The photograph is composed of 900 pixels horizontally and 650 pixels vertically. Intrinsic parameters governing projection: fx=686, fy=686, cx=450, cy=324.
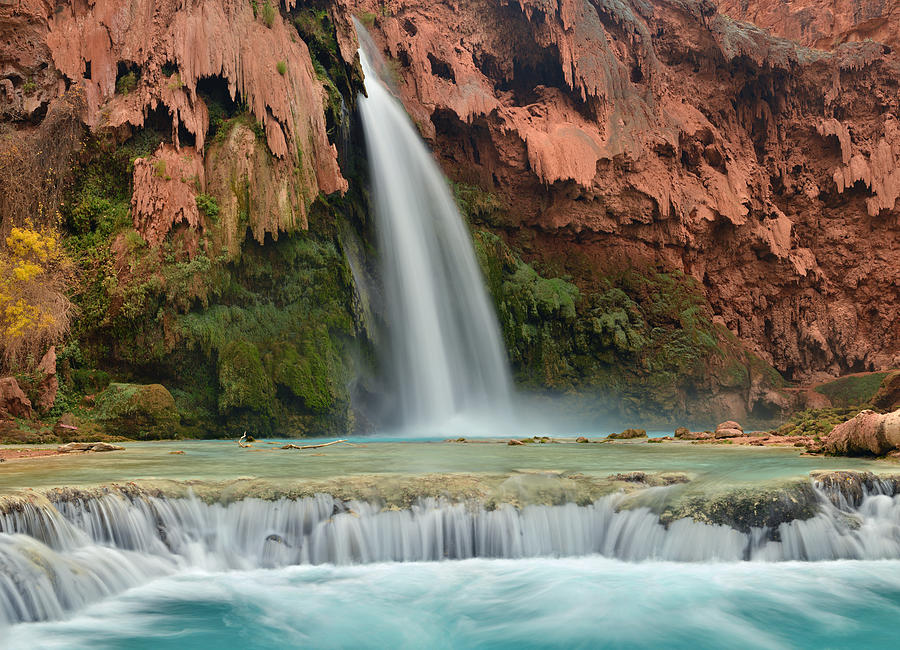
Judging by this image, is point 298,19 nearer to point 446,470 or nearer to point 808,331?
point 446,470

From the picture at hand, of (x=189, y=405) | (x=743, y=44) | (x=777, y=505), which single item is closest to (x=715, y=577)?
(x=777, y=505)

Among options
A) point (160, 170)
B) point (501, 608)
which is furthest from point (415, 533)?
point (160, 170)

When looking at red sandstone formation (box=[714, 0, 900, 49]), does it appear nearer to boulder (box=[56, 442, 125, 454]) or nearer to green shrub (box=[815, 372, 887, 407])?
green shrub (box=[815, 372, 887, 407])

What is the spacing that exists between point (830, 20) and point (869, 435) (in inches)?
1336

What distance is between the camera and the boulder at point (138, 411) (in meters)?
14.5

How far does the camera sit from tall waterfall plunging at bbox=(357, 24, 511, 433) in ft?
72.0

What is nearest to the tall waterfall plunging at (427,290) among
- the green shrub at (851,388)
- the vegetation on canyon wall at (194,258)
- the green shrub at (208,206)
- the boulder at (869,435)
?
the vegetation on canyon wall at (194,258)

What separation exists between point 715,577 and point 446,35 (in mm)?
25409

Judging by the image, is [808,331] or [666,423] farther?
[808,331]

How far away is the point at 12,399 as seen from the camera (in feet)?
42.6

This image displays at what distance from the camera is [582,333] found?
2752cm

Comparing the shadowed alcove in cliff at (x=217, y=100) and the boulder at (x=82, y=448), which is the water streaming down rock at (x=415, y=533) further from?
the shadowed alcove in cliff at (x=217, y=100)

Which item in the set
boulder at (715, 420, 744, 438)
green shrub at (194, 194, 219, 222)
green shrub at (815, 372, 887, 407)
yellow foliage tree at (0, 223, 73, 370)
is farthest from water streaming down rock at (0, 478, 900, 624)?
green shrub at (815, 372, 887, 407)

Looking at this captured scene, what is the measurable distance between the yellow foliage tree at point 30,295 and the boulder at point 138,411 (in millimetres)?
1694
